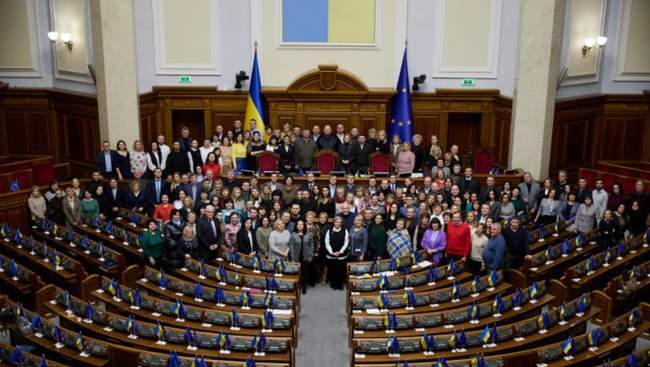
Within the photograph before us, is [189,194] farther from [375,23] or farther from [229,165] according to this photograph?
[375,23]

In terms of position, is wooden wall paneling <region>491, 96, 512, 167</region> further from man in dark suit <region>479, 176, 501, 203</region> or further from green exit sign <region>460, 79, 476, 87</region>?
man in dark suit <region>479, 176, 501, 203</region>

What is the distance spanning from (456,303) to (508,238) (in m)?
1.76

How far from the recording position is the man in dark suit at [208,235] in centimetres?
1053

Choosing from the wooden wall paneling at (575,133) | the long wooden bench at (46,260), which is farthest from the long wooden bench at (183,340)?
the wooden wall paneling at (575,133)

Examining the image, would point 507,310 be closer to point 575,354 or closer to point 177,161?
point 575,354

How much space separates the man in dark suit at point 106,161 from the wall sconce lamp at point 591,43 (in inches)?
392

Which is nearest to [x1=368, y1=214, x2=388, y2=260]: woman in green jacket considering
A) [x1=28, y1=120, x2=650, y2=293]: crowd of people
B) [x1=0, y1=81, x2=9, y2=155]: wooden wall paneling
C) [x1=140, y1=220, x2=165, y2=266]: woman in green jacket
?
[x1=28, y1=120, x2=650, y2=293]: crowd of people

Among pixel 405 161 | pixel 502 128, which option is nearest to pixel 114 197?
pixel 405 161

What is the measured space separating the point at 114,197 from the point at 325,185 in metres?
3.70

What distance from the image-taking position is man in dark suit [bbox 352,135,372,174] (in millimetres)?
13359

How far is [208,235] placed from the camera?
1056 centimetres

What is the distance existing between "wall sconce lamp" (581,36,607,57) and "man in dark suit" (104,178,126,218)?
32.6 feet

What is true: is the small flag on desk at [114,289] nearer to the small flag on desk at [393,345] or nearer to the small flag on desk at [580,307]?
the small flag on desk at [393,345]

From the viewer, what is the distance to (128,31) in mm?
14500
